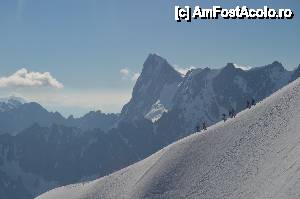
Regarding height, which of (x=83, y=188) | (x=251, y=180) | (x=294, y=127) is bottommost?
(x=83, y=188)

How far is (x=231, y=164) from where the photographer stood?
9131 cm

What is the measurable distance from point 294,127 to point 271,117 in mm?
11742

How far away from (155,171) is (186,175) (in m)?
10.5

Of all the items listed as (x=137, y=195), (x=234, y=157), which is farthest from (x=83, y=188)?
(x=234, y=157)

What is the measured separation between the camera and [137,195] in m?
100

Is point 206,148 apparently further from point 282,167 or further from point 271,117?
point 282,167

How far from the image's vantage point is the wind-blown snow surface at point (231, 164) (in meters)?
75.6

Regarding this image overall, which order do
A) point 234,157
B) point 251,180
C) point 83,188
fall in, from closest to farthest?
point 251,180
point 234,157
point 83,188

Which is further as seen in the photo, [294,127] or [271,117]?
[271,117]

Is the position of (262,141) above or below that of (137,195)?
above

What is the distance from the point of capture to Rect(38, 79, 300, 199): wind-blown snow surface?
7556 centimetres

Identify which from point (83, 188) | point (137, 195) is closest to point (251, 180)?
point (137, 195)

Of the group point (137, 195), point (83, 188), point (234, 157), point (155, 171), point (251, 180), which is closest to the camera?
point (251, 180)

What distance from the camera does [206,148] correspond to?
104 metres
